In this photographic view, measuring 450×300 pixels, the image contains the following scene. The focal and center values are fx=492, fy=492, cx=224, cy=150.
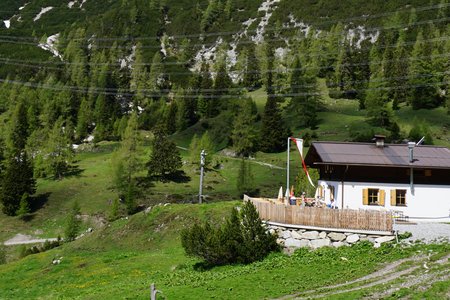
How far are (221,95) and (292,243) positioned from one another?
12478 cm

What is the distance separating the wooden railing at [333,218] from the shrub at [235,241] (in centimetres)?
226

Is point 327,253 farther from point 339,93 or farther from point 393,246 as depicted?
point 339,93

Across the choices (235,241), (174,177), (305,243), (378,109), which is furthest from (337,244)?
(378,109)

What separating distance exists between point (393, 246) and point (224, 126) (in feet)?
336

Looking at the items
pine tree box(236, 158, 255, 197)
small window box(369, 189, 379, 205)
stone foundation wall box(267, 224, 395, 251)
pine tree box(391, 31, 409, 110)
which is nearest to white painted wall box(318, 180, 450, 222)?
small window box(369, 189, 379, 205)

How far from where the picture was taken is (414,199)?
130 ft

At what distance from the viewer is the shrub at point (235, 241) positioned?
33062mm

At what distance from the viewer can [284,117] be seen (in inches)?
4961

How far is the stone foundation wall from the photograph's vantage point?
32.4 m

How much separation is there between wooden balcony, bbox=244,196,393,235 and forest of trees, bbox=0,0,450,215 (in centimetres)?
4735

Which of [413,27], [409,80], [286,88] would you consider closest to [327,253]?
[409,80]

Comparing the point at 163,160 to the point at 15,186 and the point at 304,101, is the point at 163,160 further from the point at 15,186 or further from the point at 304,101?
the point at 304,101

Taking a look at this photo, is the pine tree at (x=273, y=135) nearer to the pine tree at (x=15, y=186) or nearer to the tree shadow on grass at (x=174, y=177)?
the tree shadow on grass at (x=174, y=177)

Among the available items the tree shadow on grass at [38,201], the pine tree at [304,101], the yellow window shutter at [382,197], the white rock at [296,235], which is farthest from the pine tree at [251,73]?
the white rock at [296,235]
